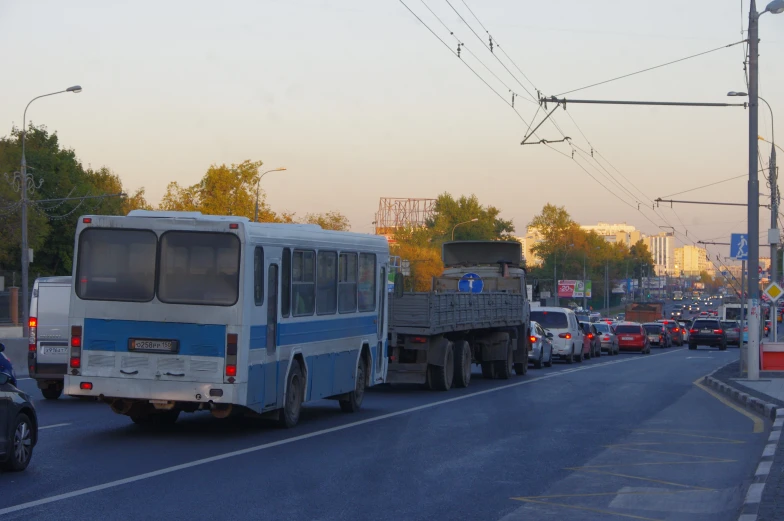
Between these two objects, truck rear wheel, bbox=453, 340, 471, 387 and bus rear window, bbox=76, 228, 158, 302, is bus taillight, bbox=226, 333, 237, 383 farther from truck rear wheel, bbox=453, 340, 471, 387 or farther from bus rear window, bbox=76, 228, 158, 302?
truck rear wheel, bbox=453, 340, 471, 387

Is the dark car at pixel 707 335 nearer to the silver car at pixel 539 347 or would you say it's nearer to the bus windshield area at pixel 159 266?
the silver car at pixel 539 347

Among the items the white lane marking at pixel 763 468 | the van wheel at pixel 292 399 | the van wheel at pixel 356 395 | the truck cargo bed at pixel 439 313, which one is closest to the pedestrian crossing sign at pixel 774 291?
the truck cargo bed at pixel 439 313

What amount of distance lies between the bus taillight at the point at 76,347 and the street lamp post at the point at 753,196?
16.7m

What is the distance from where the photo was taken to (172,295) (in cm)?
1304

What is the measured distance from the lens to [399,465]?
37.1 ft

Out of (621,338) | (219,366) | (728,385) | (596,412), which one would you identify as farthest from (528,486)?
(621,338)

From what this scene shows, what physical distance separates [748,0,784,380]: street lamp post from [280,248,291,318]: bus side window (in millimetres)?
14259

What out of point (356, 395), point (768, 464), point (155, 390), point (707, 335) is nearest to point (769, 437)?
point (768, 464)

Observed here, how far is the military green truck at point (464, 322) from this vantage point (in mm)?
21812

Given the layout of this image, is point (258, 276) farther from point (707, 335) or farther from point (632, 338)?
point (707, 335)

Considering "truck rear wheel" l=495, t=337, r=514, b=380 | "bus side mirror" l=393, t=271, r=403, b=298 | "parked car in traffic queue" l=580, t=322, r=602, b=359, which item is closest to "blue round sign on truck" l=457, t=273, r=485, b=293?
"truck rear wheel" l=495, t=337, r=514, b=380

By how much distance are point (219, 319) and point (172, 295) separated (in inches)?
26.5

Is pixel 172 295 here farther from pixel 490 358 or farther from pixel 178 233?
pixel 490 358

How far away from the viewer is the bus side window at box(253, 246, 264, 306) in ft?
43.5
